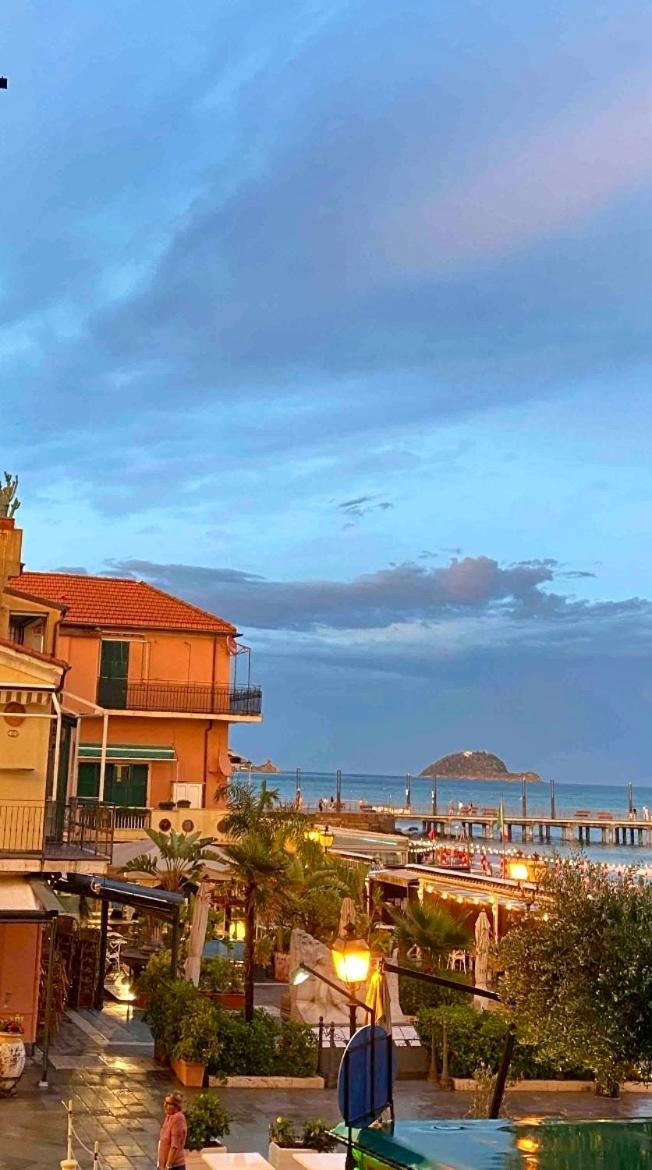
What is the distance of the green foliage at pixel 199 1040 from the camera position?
17469mm

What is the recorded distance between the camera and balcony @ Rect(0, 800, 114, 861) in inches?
749

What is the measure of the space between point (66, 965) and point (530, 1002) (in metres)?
15.7

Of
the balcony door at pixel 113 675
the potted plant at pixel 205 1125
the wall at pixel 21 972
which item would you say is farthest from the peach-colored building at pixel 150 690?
the potted plant at pixel 205 1125

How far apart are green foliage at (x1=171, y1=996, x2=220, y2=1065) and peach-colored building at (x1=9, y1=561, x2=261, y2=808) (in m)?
17.4

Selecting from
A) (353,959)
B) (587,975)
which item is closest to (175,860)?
(353,959)

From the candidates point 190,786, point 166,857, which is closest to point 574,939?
point 166,857

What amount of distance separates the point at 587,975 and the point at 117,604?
2789cm

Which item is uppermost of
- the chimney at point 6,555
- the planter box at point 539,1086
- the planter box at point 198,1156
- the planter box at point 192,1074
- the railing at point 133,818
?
the chimney at point 6,555

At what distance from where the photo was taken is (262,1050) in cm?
1831

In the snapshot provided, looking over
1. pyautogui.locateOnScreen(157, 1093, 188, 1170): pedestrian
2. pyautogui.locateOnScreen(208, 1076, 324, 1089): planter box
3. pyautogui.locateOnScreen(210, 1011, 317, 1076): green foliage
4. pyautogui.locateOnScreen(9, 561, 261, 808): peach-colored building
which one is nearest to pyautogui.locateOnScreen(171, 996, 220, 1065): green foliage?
pyautogui.locateOnScreen(210, 1011, 317, 1076): green foliage

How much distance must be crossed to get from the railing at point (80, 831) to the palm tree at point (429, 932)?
611 centimetres

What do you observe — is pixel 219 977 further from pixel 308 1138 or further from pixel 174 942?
pixel 308 1138

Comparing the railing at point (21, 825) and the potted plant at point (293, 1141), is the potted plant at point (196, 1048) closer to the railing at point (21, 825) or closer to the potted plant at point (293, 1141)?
the railing at point (21, 825)

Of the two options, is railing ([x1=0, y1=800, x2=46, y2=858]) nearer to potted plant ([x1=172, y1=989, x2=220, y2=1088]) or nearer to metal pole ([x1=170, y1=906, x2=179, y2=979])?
metal pole ([x1=170, y1=906, x2=179, y2=979])
